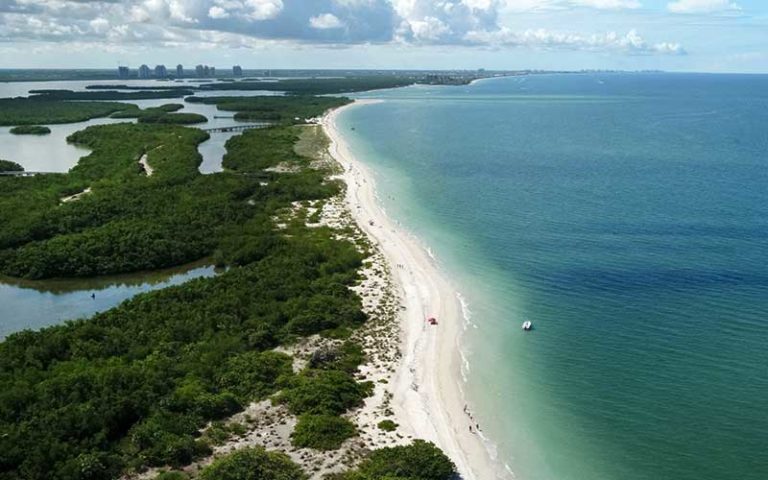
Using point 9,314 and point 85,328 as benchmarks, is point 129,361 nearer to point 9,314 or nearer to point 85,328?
point 85,328

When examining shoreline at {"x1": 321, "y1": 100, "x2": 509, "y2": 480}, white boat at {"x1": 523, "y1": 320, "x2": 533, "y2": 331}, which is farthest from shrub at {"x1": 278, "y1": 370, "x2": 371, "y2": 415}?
white boat at {"x1": 523, "y1": 320, "x2": 533, "y2": 331}

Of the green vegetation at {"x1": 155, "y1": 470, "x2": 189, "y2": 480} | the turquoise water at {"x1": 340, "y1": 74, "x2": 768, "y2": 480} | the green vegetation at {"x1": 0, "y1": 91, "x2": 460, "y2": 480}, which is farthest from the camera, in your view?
the turquoise water at {"x1": 340, "y1": 74, "x2": 768, "y2": 480}

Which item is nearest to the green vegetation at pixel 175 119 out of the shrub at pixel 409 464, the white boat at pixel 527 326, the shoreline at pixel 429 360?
the shoreline at pixel 429 360

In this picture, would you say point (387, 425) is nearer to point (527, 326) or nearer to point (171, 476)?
point (171, 476)

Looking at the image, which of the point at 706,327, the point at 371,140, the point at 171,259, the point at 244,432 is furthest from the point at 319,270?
the point at 371,140

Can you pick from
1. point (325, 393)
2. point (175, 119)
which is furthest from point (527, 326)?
point (175, 119)

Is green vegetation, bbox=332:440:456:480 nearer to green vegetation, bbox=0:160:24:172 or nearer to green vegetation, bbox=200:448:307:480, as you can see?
green vegetation, bbox=200:448:307:480
